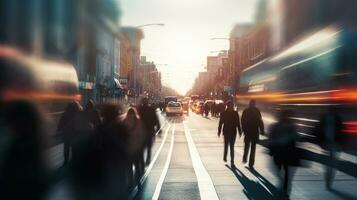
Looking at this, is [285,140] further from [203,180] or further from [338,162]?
[338,162]

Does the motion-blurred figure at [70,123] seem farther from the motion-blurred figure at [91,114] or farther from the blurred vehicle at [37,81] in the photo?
the blurred vehicle at [37,81]

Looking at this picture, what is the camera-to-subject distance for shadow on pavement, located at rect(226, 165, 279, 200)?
35.0 ft

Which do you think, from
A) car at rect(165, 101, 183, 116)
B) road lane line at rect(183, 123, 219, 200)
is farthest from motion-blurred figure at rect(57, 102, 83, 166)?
car at rect(165, 101, 183, 116)

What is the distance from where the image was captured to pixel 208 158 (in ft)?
59.6

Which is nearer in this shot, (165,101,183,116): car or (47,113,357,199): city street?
(47,113,357,199): city street

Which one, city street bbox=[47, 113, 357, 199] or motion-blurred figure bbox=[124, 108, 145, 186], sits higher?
motion-blurred figure bbox=[124, 108, 145, 186]

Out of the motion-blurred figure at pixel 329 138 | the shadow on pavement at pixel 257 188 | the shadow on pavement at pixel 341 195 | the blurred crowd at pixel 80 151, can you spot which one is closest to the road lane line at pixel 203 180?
the shadow on pavement at pixel 257 188

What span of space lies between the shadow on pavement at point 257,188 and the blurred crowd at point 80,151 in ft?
7.13

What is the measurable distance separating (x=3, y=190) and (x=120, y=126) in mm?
2999

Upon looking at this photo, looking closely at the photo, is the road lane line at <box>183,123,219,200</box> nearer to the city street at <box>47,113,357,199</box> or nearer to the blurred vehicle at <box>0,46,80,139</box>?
the city street at <box>47,113,357,199</box>

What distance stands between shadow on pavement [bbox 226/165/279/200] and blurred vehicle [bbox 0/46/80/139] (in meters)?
4.57

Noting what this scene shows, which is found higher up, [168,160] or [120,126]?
[120,126]

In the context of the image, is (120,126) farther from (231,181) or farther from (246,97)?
(246,97)

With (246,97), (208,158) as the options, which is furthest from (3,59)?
(246,97)
